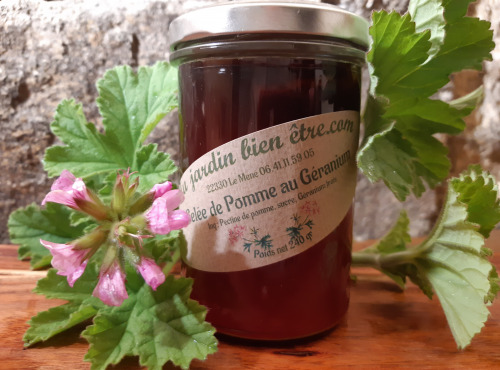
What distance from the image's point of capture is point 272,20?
0.48 meters

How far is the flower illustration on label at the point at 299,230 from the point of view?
1.73 feet

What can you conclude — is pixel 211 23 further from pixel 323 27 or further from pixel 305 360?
pixel 305 360

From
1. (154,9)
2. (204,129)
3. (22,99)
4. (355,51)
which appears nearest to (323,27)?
(355,51)

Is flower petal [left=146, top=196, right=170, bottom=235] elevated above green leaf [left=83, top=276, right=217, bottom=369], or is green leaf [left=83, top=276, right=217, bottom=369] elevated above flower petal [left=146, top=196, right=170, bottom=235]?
flower petal [left=146, top=196, right=170, bottom=235]

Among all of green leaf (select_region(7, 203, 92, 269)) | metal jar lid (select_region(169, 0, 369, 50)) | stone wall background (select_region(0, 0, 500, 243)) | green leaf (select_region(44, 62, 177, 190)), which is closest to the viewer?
metal jar lid (select_region(169, 0, 369, 50))

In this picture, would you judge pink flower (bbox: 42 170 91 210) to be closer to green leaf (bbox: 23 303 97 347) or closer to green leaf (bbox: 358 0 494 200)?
green leaf (bbox: 23 303 97 347)

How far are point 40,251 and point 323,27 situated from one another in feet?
1.97

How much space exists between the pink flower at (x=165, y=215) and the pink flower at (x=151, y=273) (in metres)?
0.04

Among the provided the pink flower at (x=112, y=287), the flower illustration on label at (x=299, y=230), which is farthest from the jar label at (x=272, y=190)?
the pink flower at (x=112, y=287)

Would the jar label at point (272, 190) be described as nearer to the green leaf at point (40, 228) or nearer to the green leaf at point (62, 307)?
the green leaf at point (62, 307)

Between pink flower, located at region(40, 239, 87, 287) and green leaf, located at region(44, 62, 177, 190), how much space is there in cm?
17

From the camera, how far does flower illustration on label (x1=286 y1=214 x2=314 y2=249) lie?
527mm

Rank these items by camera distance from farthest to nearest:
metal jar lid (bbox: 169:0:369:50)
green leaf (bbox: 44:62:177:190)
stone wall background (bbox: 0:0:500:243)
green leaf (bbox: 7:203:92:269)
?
stone wall background (bbox: 0:0:500:243), green leaf (bbox: 7:203:92:269), green leaf (bbox: 44:62:177:190), metal jar lid (bbox: 169:0:369:50)

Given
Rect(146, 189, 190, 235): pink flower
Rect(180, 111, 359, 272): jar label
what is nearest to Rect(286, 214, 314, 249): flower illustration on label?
Rect(180, 111, 359, 272): jar label
